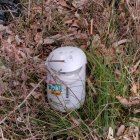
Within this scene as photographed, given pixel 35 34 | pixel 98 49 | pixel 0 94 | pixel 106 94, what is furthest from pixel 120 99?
pixel 35 34

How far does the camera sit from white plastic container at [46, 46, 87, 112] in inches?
98.9

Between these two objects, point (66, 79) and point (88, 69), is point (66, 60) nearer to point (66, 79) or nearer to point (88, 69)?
point (66, 79)

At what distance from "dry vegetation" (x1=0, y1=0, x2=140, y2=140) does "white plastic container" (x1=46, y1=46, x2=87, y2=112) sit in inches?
2.5

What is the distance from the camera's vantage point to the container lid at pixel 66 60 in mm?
2500

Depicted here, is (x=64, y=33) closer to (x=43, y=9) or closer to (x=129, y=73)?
(x=43, y=9)

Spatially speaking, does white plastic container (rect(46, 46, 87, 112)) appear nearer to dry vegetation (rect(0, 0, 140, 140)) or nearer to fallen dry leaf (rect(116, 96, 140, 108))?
dry vegetation (rect(0, 0, 140, 140))

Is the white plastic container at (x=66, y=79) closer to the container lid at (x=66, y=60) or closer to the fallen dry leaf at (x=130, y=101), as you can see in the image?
the container lid at (x=66, y=60)

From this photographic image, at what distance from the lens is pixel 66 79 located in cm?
253

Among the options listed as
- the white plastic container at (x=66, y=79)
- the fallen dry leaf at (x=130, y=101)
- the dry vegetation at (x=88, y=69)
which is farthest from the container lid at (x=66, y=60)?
the fallen dry leaf at (x=130, y=101)

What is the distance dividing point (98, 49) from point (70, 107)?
0.54m

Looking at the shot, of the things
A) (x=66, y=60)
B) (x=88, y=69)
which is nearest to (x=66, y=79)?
(x=66, y=60)

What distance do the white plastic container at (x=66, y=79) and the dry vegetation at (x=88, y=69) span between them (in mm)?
63

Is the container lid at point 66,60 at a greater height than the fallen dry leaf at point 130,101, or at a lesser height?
greater

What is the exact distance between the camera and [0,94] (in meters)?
2.71
